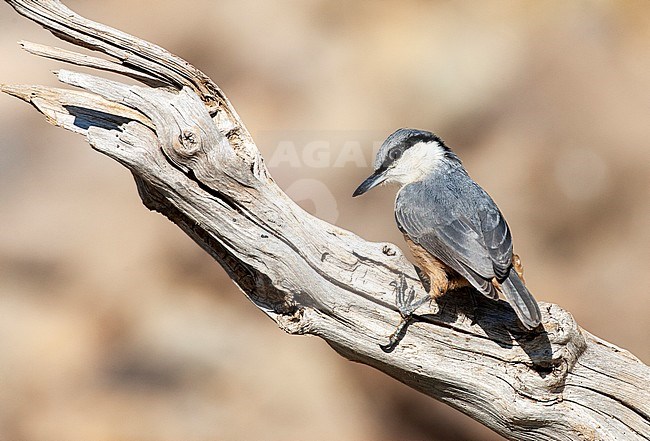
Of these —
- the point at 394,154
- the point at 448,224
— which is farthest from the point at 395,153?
the point at 448,224

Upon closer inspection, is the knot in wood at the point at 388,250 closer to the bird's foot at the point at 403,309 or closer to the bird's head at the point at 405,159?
the bird's foot at the point at 403,309

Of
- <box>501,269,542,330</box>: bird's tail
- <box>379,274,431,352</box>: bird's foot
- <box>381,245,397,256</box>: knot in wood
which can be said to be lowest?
<box>379,274,431,352</box>: bird's foot

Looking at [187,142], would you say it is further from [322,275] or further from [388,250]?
[388,250]

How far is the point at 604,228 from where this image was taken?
4.42m

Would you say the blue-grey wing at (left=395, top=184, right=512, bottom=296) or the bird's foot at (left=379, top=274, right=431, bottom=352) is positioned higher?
the blue-grey wing at (left=395, top=184, right=512, bottom=296)

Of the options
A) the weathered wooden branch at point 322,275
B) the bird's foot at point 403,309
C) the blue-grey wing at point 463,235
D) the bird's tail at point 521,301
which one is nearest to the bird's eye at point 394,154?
the blue-grey wing at point 463,235

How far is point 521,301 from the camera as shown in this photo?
2213mm

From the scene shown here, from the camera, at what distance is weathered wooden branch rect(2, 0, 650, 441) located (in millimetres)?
2352

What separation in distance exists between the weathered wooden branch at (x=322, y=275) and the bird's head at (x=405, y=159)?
1.21 ft

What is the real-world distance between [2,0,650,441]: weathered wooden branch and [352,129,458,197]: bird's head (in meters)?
0.37

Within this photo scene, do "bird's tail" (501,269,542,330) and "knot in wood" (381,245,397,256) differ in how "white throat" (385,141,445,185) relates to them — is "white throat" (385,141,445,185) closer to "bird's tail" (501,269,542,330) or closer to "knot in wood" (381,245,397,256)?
"knot in wood" (381,245,397,256)

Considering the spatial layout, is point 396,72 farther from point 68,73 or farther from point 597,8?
point 68,73

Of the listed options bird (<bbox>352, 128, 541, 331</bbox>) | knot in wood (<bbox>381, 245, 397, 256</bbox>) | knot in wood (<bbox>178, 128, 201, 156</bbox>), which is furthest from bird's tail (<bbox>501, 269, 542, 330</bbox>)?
knot in wood (<bbox>178, 128, 201, 156</bbox>)

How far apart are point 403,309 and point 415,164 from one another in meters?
0.63
